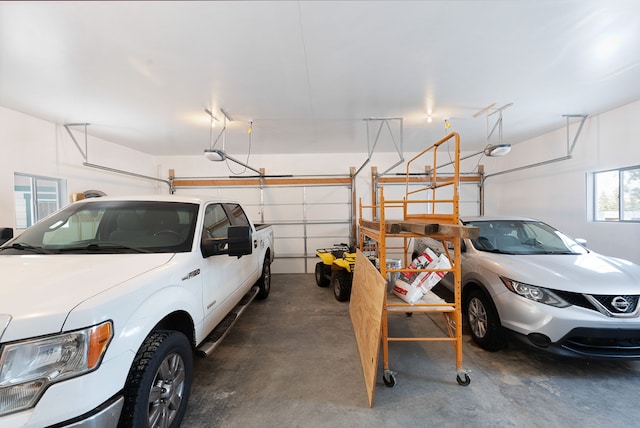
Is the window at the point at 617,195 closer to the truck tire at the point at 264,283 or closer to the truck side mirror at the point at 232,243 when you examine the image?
the truck side mirror at the point at 232,243

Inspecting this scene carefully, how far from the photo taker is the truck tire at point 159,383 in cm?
144

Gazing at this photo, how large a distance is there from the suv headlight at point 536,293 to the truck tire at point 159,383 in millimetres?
3286

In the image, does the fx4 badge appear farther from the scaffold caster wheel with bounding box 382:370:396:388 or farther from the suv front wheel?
the suv front wheel

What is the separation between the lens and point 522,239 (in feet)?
11.9

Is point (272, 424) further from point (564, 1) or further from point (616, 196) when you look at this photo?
point (616, 196)

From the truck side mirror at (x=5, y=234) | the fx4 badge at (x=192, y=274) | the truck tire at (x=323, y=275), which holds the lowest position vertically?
the truck tire at (x=323, y=275)

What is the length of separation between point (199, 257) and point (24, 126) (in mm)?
4746

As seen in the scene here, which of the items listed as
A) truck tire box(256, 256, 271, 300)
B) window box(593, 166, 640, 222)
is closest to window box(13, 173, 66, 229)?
truck tire box(256, 256, 271, 300)

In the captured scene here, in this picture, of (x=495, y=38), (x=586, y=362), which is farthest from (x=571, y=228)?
(x=495, y=38)

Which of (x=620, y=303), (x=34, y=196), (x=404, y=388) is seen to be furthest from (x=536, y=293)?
(x=34, y=196)

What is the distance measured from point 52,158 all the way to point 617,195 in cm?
1078

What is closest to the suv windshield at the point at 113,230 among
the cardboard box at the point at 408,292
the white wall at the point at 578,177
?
the cardboard box at the point at 408,292

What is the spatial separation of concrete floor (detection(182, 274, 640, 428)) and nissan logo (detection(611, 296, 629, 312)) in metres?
0.76

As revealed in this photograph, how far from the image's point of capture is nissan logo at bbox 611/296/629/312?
2.39 m
